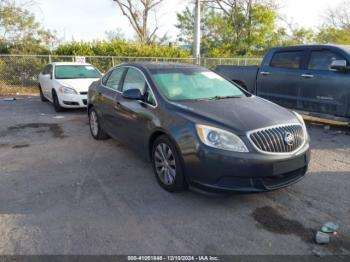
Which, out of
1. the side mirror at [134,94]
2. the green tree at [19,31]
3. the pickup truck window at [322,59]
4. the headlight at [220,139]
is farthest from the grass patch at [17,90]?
the headlight at [220,139]

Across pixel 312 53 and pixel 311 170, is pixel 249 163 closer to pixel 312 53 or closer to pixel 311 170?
pixel 311 170

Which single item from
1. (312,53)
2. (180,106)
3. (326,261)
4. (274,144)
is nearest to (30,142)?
(180,106)

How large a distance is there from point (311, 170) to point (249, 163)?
1917mm

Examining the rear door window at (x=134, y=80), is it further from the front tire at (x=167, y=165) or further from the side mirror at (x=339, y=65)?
the side mirror at (x=339, y=65)

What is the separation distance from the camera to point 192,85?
4457 mm

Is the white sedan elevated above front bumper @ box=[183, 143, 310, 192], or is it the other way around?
the white sedan

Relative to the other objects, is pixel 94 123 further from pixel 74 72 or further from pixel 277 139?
pixel 74 72

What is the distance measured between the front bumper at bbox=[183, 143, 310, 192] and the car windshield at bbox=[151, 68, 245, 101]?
1.07 meters

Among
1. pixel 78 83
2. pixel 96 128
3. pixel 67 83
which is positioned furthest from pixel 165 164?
pixel 67 83

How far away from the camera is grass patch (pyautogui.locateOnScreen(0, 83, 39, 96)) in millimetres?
14230

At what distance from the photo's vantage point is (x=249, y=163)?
3.15 meters

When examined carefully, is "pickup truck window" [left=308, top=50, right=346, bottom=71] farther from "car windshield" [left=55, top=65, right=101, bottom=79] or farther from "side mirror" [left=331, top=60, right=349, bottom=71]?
"car windshield" [left=55, top=65, right=101, bottom=79]

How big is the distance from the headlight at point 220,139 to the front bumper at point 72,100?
6.43 meters

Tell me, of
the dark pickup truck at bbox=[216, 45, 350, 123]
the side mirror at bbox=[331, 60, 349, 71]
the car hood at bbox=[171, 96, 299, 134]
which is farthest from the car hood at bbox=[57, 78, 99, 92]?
the side mirror at bbox=[331, 60, 349, 71]
